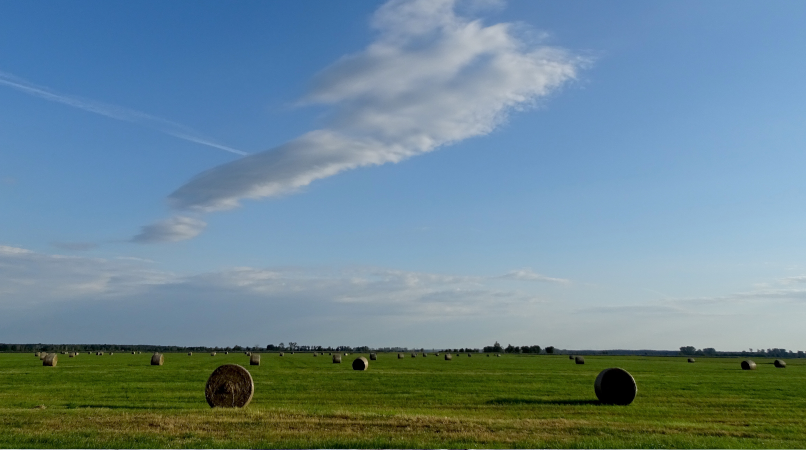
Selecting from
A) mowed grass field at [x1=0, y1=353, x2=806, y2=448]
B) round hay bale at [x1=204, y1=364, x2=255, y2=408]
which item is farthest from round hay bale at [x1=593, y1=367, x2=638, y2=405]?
round hay bale at [x1=204, y1=364, x2=255, y2=408]

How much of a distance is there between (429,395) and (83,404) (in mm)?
14061

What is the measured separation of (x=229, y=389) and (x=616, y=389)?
52.3ft

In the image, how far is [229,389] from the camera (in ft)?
76.7

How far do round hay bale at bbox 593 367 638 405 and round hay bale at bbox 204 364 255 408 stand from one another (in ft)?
48.1

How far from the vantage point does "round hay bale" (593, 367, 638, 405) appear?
25359 mm

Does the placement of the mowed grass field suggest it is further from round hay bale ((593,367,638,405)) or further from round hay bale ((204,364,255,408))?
round hay bale ((204,364,255,408))

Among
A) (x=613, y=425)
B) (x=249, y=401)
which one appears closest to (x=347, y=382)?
(x=249, y=401)

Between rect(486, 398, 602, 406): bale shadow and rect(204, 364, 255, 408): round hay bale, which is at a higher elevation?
rect(204, 364, 255, 408): round hay bale

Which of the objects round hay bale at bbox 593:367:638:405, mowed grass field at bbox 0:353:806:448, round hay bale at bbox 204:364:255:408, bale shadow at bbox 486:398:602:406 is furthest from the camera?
round hay bale at bbox 593:367:638:405

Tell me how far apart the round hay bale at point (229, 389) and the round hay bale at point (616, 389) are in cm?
1466

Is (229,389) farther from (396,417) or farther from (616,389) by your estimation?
(616,389)

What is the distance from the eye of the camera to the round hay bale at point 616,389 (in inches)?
998

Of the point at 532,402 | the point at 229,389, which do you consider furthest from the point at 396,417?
the point at 532,402

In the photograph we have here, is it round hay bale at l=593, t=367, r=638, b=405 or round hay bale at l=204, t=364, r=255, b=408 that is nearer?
round hay bale at l=204, t=364, r=255, b=408
